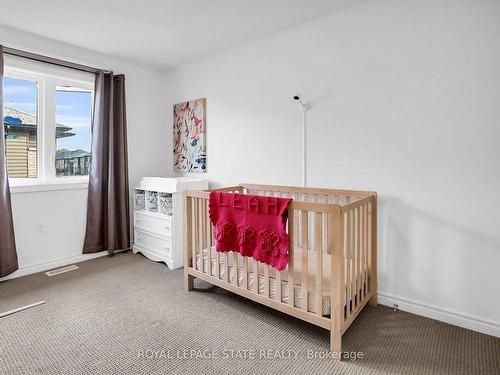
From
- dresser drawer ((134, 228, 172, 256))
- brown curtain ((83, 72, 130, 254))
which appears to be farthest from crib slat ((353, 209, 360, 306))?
brown curtain ((83, 72, 130, 254))

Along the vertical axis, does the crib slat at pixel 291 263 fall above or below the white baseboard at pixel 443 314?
above

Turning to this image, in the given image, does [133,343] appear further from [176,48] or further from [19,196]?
[176,48]

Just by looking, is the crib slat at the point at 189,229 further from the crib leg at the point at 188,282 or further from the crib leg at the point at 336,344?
the crib leg at the point at 336,344

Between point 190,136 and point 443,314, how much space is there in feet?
10.0

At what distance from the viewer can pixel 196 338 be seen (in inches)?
74.5

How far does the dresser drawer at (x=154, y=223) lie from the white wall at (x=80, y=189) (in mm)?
523

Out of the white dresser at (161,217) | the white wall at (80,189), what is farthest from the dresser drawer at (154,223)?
the white wall at (80,189)

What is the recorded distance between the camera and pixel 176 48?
10.6ft

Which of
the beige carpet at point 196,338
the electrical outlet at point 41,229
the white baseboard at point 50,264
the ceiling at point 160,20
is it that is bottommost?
the beige carpet at point 196,338

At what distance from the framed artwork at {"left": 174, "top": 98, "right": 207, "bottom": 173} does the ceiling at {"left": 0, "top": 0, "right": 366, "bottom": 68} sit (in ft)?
2.27

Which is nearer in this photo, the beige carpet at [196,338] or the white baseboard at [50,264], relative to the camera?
the beige carpet at [196,338]

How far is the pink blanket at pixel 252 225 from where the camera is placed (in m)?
1.89

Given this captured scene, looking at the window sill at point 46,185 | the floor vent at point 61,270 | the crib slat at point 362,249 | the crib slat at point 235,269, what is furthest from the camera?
the floor vent at point 61,270

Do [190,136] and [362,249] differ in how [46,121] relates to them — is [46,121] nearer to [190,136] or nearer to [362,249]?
[190,136]
